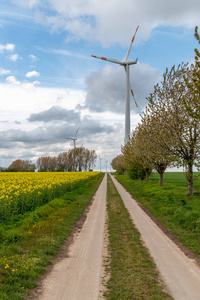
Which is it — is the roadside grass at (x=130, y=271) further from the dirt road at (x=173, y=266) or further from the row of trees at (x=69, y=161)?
the row of trees at (x=69, y=161)

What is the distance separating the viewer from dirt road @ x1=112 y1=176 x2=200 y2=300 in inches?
239

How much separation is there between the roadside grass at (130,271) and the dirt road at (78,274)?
403mm

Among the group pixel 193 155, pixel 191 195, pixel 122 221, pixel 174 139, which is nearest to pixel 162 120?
pixel 174 139

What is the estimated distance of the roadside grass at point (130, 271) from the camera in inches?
230

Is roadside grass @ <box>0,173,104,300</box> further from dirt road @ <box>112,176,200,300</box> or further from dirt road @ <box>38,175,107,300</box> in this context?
dirt road @ <box>112,176,200,300</box>

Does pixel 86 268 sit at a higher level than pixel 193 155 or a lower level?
lower

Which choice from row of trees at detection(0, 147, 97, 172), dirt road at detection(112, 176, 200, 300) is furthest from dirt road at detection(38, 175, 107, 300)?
row of trees at detection(0, 147, 97, 172)

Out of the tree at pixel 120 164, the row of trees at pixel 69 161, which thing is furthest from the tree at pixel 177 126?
the row of trees at pixel 69 161

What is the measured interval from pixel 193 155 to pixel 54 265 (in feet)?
55.7

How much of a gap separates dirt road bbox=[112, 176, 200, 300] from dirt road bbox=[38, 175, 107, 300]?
6.07 feet

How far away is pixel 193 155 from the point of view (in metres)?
21.6

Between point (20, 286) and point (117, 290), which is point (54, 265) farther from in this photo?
point (117, 290)

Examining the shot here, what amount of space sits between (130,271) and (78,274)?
1463 mm

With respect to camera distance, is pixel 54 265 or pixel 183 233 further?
pixel 183 233
